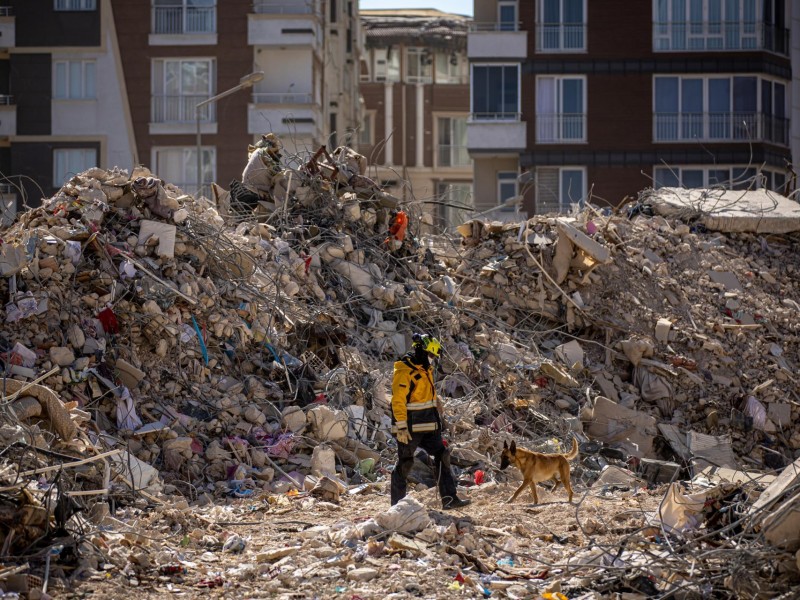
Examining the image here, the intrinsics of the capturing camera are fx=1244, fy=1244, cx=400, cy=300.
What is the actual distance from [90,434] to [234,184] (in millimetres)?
6940

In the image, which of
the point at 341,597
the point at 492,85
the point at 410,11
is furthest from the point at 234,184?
the point at 410,11

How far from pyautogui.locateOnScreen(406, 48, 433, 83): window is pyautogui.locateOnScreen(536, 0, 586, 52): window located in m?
17.1

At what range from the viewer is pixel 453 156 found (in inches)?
1919

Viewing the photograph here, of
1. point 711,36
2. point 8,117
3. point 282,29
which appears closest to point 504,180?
point 711,36

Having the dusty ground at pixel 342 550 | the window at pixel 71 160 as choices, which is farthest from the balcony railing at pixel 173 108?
the dusty ground at pixel 342 550

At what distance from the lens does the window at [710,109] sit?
1334 inches

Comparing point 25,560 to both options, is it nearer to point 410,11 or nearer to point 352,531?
point 352,531

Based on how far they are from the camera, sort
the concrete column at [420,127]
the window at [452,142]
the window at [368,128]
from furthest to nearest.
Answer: the window at [368,128]
the window at [452,142]
the concrete column at [420,127]

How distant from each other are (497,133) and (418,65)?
1846 cm

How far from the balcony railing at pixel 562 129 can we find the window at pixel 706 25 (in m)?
2.98

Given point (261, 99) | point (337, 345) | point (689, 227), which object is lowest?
point (337, 345)

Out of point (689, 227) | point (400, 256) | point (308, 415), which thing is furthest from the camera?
point (689, 227)

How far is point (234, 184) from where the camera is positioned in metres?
17.1

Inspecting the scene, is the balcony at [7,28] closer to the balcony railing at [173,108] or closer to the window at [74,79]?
the window at [74,79]
